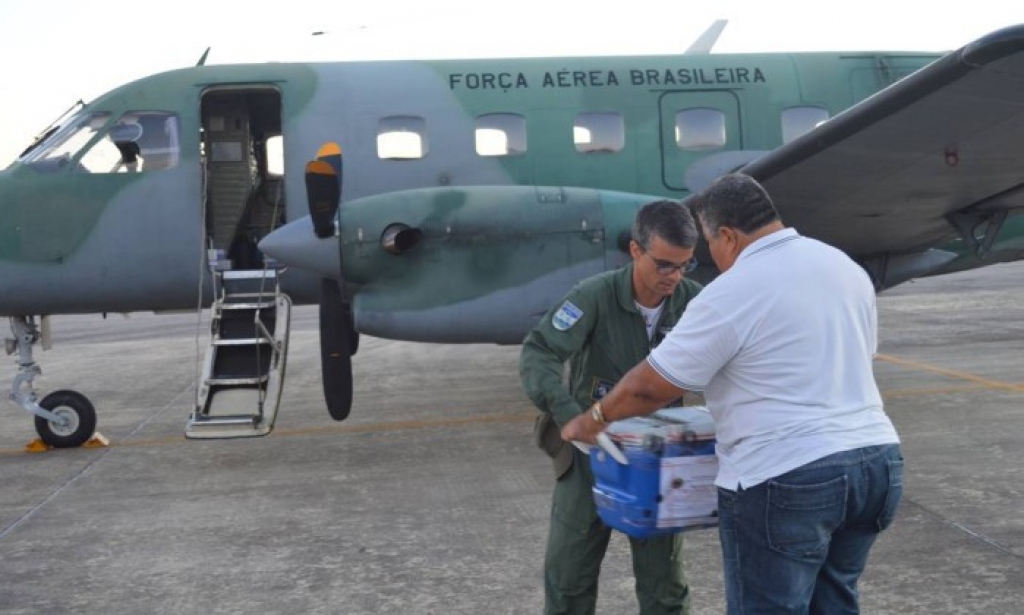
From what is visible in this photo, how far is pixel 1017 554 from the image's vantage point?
554cm

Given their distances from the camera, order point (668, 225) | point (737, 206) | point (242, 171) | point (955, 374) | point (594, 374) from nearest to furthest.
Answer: point (737, 206)
point (668, 225)
point (594, 374)
point (242, 171)
point (955, 374)

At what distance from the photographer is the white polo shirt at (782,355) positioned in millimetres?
2947

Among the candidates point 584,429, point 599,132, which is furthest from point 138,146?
point 584,429

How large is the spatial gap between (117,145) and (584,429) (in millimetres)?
7730

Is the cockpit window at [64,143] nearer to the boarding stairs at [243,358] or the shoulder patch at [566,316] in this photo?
the boarding stairs at [243,358]

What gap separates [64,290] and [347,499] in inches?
157

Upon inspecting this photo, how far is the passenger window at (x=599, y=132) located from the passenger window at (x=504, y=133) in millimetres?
547

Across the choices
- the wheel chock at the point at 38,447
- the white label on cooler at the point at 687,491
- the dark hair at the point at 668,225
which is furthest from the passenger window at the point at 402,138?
the white label on cooler at the point at 687,491

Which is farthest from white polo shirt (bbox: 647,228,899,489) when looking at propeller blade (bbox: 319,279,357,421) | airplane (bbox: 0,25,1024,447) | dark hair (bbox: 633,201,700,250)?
propeller blade (bbox: 319,279,357,421)

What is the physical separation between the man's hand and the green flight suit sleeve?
203 mm

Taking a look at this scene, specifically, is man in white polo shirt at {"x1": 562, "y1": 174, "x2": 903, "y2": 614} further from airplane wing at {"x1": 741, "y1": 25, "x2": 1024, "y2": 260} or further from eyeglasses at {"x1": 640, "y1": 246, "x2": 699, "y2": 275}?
airplane wing at {"x1": 741, "y1": 25, "x2": 1024, "y2": 260}

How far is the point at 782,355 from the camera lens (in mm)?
2957

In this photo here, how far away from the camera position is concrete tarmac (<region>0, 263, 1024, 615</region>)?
206 inches

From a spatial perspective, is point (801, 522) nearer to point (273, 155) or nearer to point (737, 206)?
point (737, 206)
